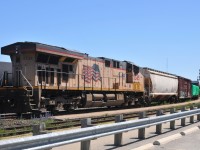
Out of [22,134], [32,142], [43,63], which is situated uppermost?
[43,63]

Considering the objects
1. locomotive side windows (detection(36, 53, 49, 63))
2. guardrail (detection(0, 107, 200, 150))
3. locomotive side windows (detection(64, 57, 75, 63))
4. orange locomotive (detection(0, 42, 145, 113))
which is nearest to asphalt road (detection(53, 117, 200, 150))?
guardrail (detection(0, 107, 200, 150))

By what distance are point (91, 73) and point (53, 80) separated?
13.2 ft

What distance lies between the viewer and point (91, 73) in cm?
2297

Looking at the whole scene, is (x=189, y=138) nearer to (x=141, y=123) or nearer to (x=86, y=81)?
(x=141, y=123)

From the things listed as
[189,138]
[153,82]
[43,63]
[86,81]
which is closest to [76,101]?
[86,81]

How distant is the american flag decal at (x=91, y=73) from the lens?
2238cm

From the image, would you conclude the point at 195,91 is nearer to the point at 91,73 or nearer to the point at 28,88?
the point at 91,73

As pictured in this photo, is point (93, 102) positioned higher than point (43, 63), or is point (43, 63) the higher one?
point (43, 63)

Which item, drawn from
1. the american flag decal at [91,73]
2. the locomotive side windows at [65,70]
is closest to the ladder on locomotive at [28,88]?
the locomotive side windows at [65,70]

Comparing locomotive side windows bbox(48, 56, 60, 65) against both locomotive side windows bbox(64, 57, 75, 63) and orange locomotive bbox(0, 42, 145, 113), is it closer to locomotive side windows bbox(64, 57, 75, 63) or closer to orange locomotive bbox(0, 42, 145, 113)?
orange locomotive bbox(0, 42, 145, 113)

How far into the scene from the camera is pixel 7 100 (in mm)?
17828

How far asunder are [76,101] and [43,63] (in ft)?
11.8

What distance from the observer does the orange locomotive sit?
17753 millimetres

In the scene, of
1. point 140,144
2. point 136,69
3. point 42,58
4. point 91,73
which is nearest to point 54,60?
point 42,58
